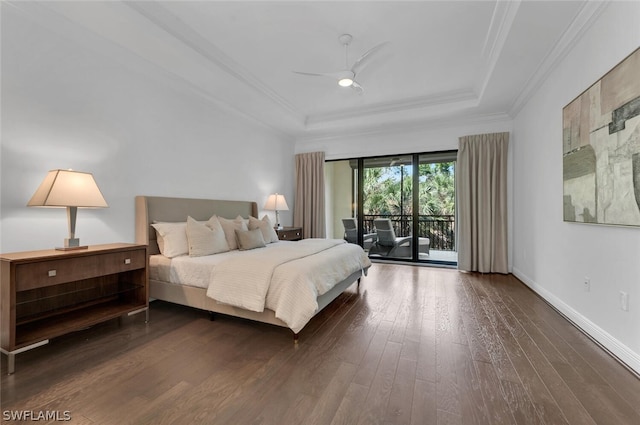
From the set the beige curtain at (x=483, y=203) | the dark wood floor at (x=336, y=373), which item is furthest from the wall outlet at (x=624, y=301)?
the beige curtain at (x=483, y=203)

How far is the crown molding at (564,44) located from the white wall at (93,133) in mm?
4134

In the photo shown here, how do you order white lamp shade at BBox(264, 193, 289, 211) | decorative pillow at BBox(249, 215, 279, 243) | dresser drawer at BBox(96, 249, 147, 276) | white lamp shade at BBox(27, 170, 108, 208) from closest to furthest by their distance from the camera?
white lamp shade at BBox(27, 170, 108, 208)
dresser drawer at BBox(96, 249, 147, 276)
decorative pillow at BBox(249, 215, 279, 243)
white lamp shade at BBox(264, 193, 289, 211)

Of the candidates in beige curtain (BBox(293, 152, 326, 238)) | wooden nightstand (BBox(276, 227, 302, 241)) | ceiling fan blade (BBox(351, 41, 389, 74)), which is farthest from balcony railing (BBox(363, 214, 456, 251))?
ceiling fan blade (BBox(351, 41, 389, 74))

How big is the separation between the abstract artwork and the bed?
2230 mm

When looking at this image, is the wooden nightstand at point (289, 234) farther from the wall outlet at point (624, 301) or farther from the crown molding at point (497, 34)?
the wall outlet at point (624, 301)

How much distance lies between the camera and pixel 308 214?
238 inches

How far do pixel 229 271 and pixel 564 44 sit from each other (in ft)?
12.5

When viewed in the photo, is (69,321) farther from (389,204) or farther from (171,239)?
(389,204)

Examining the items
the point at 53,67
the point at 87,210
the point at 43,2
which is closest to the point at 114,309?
the point at 87,210

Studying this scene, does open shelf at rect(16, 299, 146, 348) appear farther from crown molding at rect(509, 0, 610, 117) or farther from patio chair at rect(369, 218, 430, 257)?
crown molding at rect(509, 0, 610, 117)

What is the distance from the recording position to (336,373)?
185cm

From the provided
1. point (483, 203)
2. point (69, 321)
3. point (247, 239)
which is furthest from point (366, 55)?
point (69, 321)

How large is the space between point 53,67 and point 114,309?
2.20m

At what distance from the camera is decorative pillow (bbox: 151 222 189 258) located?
304 cm
